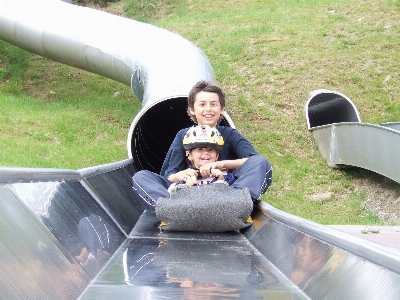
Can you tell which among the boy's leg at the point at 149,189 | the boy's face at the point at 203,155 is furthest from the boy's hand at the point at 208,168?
the boy's leg at the point at 149,189

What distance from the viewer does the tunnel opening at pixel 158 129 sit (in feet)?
17.8

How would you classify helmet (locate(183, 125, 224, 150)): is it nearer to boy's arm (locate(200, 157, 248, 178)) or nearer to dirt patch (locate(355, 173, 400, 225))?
boy's arm (locate(200, 157, 248, 178))

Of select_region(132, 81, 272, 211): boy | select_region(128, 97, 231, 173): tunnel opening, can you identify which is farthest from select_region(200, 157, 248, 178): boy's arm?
select_region(128, 97, 231, 173): tunnel opening

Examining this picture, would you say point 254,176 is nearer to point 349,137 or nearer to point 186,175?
point 186,175

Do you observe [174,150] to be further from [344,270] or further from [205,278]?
[344,270]

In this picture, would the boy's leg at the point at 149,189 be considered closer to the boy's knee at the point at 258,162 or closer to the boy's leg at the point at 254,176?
the boy's leg at the point at 254,176

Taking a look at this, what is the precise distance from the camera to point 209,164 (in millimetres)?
2996

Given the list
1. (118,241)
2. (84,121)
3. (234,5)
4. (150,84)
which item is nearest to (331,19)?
(234,5)

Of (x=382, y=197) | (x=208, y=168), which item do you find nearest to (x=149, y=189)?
(x=208, y=168)

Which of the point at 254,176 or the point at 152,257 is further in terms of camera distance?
the point at 254,176

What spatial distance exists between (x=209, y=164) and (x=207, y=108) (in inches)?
22.2

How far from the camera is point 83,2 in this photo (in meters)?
17.5

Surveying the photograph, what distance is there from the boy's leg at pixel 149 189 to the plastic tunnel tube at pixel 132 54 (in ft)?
4.67

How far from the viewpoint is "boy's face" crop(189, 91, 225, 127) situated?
11.3 feet
